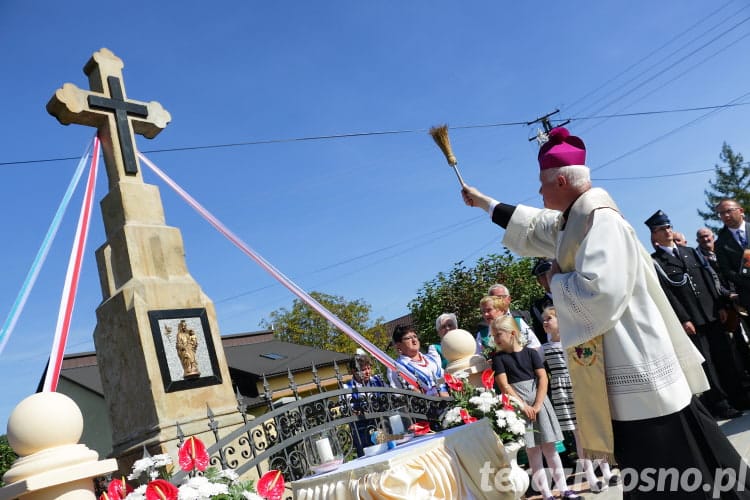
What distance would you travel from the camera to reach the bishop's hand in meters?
4.09

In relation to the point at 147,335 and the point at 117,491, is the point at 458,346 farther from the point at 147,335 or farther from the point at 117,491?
the point at 117,491

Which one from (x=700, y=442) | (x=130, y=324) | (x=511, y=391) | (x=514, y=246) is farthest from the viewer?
(x=130, y=324)

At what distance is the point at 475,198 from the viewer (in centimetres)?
412

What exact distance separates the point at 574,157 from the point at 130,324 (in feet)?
14.8

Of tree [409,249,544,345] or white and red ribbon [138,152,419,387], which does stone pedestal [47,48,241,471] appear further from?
tree [409,249,544,345]

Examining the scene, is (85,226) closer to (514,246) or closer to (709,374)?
(514,246)

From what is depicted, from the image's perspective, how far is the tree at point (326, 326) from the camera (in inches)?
1378

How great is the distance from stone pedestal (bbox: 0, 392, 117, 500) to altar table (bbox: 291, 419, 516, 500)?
118cm

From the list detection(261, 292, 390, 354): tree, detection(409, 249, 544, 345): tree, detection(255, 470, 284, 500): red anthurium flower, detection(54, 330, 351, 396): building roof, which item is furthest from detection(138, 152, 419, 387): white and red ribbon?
detection(261, 292, 390, 354): tree

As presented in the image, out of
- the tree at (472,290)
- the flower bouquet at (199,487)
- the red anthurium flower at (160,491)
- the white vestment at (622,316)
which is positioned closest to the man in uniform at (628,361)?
the white vestment at (622,316)

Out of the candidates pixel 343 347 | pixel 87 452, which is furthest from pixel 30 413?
pixel 343 347

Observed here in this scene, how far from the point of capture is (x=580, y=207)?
3.26 meters

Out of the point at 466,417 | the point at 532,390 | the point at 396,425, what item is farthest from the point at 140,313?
the point at 532,390

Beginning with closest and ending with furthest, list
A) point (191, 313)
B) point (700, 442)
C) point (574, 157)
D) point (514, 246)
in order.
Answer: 1. point (700, 442)
2. point (574, 157)
3. point (514, 246)
4. point (191, 313)
